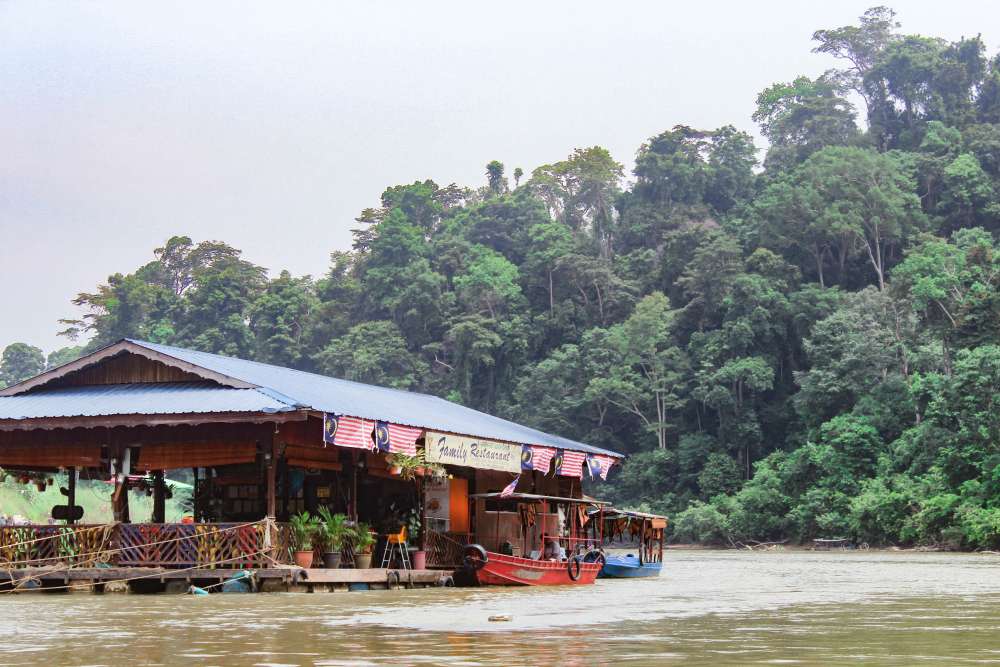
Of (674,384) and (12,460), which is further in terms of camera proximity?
(674,384)

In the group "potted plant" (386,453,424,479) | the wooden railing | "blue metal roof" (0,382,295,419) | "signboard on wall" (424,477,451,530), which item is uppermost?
"blue metal roof" (0,382,295,419)

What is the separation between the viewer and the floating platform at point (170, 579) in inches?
771

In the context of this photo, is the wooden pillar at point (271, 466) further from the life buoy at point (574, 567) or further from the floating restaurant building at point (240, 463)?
the life buoy at point (574, 567)

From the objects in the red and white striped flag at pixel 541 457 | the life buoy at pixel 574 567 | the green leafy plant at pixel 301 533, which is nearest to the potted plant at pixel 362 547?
the green leafy plant at pixel 301 533

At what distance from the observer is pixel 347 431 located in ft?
66.7

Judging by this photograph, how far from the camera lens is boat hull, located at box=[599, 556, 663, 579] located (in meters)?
29.2

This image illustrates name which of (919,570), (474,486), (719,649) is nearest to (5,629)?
(719,649)

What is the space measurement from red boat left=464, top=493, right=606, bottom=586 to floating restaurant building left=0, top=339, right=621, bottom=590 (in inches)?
2.8

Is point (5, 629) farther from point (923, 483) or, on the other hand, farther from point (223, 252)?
point (223, 252)

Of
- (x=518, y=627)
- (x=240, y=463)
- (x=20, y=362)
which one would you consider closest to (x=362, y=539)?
(x=240, y=463)

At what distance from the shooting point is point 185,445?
21.7 m

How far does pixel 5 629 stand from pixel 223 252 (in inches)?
3348

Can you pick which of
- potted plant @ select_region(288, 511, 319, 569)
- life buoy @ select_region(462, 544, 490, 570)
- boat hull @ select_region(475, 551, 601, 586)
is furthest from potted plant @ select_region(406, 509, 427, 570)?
potted plant @ select_region(288, 511, 319, 569)

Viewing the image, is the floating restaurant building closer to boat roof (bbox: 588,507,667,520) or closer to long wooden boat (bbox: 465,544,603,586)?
long wooden boat (bbox: 465,544,603,586)
